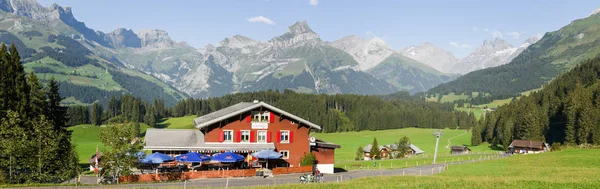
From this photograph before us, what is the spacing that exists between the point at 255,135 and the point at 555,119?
12185 centimetres

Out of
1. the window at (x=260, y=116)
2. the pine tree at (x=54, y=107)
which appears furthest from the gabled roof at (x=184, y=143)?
the pine tree at (x=54, y=107)

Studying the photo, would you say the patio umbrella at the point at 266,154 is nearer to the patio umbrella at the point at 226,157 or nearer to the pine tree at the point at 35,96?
the patio umbrella at the point at 226,157

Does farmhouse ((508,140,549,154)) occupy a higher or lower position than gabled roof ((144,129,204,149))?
lower

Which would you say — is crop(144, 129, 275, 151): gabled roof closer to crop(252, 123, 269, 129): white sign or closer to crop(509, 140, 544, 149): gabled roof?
crop(252, 123, 269, 129): white sign

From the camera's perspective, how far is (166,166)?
5384cm

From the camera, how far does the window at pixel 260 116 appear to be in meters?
62.2

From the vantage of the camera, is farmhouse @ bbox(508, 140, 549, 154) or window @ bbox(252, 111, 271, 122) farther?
farmhouse @ bbox(508, 140, 549, 154)

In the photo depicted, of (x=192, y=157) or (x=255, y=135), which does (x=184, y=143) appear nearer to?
(x=192, y=157)

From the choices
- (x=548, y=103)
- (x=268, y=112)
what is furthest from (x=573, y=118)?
(x=268, y=112)

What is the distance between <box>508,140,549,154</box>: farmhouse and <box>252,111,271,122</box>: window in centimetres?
8622

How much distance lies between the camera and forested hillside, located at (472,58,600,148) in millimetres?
107188

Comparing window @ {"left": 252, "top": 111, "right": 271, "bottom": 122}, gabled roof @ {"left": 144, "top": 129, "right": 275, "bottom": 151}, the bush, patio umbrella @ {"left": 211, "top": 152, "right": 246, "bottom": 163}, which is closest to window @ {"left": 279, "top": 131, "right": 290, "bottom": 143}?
gabled roof @ {"left": 144, "top": 129, "right": 275, "bottom": 151}

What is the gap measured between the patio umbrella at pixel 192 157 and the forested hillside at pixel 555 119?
87444mm

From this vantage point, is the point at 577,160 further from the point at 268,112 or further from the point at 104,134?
the point at 104,134
